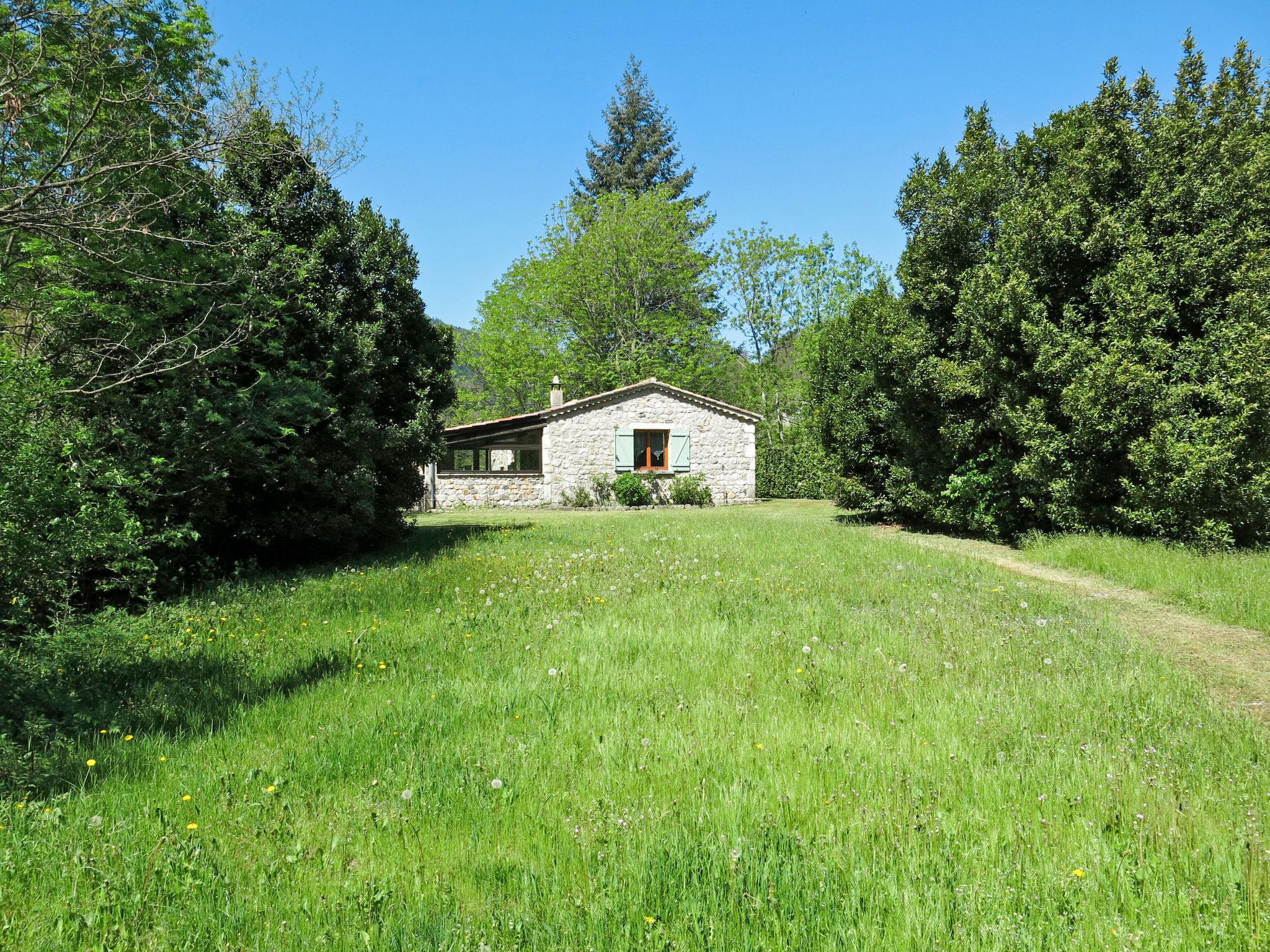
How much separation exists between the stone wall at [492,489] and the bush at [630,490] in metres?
3.07

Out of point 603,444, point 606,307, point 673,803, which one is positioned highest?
point 606,307

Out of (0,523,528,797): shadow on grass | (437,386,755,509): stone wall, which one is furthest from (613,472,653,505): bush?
(0,523,528,797): shadow on grass

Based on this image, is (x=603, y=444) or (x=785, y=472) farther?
(x=785, y=472)

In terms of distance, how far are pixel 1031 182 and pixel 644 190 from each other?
3022 centimetres

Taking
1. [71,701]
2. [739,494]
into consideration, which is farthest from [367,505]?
[739,494]

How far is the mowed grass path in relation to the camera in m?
2.56

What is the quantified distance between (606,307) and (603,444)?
13596mm

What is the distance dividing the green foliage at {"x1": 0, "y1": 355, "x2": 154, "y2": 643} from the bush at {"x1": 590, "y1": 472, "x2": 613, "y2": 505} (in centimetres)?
2063

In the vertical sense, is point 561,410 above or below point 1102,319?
below

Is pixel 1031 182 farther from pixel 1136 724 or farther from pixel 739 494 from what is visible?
pixel 739 494

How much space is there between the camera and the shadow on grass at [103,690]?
12.6 feet

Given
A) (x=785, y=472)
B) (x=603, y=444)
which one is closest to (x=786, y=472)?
(x=785, y=472)

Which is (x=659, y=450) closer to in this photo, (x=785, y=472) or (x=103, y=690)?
(x=785, y=472)

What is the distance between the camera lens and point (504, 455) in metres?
44.5
